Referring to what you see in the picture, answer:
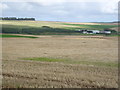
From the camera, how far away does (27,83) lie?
1236cm

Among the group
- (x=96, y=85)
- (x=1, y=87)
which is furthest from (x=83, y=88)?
(x=1, y=87)

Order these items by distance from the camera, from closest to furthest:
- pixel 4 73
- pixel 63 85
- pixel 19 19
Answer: pixel 63 85, pixel 4 73, pixel 19 19

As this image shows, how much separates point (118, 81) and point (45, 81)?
4075 millimetres

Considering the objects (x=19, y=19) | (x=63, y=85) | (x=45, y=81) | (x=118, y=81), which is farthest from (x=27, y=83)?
(x=19, y=19)

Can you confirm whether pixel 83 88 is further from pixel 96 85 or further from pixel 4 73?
pixel 4 73

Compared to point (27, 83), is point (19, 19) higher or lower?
higher

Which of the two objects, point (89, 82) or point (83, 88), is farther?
point (89, 82)

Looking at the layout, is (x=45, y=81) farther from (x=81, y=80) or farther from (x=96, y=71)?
(x=96, y=71)

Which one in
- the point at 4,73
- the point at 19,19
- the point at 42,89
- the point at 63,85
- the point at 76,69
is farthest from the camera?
the point at 19,19

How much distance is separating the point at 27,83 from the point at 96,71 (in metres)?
5.55

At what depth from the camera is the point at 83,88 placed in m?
11.6

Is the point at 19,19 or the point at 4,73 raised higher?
the point at 19,19

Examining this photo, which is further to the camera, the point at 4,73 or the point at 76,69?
the point at 76,69

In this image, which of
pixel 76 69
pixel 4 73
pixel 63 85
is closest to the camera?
pixel 63 85
